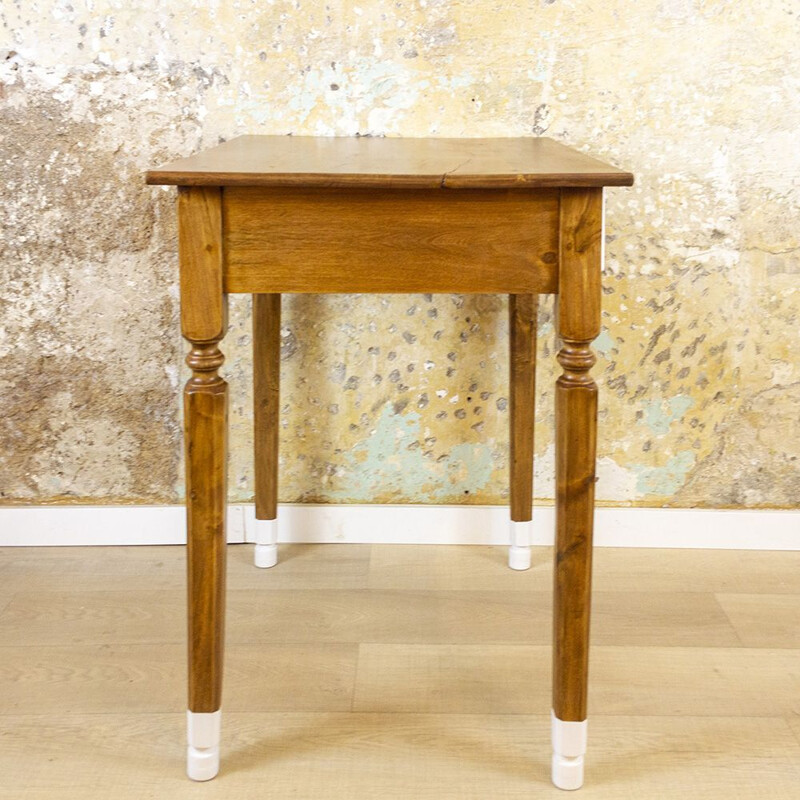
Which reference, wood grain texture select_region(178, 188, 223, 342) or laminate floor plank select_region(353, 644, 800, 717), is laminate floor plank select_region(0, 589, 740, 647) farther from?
wood grain texture select_region(178, 188, 223, 342)

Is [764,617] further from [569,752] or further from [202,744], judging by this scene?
[202,744]

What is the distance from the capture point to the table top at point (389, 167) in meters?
1.08

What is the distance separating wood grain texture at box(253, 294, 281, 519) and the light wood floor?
6.8 inches

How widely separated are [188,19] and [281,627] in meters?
1.00

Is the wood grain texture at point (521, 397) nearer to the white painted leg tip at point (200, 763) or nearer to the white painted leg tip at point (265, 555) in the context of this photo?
the white painted leg tip at point (265, 555)

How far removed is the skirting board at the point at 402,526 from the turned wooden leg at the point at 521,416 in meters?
0.09

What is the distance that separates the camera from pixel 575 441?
114cm

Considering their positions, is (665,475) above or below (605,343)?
below

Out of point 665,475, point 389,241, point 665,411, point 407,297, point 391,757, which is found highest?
point 389,241

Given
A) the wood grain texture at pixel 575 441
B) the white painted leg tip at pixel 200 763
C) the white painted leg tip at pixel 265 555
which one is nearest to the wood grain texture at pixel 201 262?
the wood grain texture at pixel 575 441

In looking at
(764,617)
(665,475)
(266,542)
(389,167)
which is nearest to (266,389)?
(266,542)

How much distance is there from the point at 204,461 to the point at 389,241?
1.07 ft

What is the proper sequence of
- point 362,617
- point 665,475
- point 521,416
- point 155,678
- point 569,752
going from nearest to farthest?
point 569,752, point 155,678, point 362,617, point 521,416, point 665,475

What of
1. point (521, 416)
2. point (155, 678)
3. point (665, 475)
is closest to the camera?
point (155, 678)
